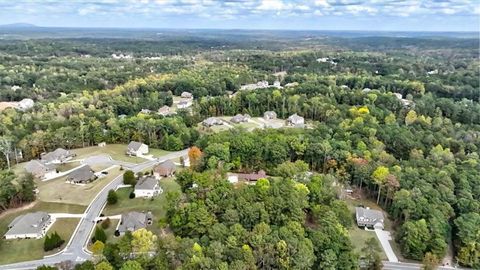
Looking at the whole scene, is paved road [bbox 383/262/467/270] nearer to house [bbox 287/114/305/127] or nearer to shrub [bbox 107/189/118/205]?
shrub [bbox 107/189/118/205]

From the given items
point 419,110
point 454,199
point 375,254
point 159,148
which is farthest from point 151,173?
point 419,110

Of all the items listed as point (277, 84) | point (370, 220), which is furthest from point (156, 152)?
point (277, 84)

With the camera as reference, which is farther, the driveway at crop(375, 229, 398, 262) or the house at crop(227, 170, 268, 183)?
the house at crop(227, 170, 268, 183)

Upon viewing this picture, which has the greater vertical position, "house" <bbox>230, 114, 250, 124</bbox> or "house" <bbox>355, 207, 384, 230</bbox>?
"house" <bbox>230, 114, 250, 124</bbox>

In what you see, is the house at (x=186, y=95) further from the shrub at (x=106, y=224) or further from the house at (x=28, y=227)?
the house at (x=28, y=227)

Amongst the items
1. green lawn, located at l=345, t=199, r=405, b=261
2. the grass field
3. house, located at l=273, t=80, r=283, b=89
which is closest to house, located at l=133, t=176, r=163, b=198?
the grass field

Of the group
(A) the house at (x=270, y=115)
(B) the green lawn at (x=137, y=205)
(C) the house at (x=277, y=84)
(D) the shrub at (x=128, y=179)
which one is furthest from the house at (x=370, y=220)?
(C) the house at (x=277, y=84)
